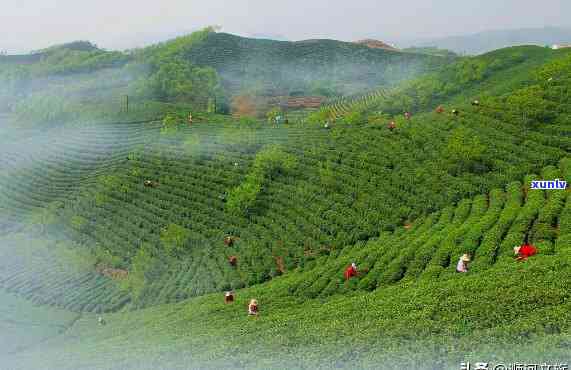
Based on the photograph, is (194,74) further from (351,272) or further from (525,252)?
(525,252)

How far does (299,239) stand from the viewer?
109 feet

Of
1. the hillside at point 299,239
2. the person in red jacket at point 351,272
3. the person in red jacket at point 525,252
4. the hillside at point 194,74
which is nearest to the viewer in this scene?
the hillside at point 299,239

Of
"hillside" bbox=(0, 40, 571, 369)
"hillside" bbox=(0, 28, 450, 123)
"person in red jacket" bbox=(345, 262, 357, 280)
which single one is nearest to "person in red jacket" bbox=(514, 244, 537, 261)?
"hillside" bbox=(0, 40, 571, 369)

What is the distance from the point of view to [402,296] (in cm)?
1877

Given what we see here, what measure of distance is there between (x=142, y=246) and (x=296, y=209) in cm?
1140

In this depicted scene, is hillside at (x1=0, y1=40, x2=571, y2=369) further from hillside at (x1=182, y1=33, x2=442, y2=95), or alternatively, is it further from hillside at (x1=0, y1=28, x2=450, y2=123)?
hillside at (x1=182, y1=33, x2=442, y2=95)

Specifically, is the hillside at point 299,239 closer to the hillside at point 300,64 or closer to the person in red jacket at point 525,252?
the person in red jacket at point 525,252

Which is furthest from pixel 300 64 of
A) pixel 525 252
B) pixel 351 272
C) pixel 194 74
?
pixel 525 252

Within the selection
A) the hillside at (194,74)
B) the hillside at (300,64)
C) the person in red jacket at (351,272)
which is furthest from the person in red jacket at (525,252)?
the hillside at (300,64)

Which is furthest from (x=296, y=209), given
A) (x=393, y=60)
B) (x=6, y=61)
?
(x=6, y=61)

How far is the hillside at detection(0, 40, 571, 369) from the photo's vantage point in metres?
16.1

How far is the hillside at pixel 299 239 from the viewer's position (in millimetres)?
16141

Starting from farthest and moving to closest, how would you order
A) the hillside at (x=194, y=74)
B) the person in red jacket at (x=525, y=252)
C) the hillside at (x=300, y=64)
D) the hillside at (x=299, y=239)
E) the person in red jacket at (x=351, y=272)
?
the hillside at (x=300, y=64)
the hillside at (x=194, y=74)
the person in red jacket at (x=351, y=272)
the person in red jacket at (x=525, y=252)
the hillside at (x=299, y=239)

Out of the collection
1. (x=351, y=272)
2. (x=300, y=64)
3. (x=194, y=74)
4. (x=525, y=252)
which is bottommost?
(x=351, y=272)
